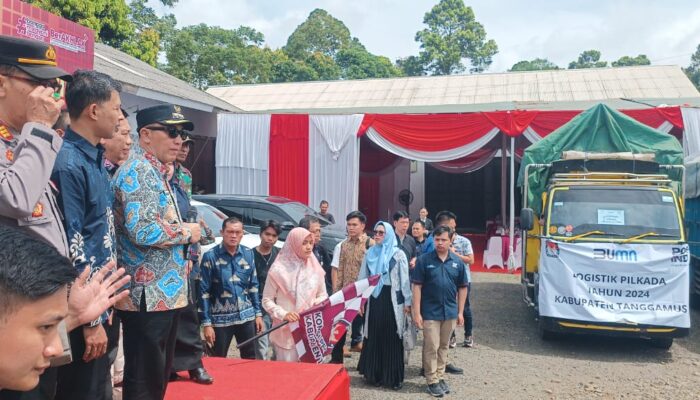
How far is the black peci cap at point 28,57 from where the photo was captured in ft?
6.89

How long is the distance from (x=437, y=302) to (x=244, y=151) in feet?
30.3

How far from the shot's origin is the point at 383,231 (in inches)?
234

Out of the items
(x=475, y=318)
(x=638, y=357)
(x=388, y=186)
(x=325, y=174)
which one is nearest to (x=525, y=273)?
(x=475, y=318)

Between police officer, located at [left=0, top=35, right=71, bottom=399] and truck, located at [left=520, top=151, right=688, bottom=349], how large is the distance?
242 inches

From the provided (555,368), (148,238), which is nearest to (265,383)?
(148,238)

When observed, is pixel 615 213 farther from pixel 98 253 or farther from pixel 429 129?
pixel 98 253

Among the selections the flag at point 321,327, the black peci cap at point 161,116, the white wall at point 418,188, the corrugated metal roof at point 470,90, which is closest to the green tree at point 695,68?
the corrugated metal roof at point 470,90

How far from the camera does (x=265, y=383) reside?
368cm

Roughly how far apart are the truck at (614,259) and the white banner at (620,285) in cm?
1

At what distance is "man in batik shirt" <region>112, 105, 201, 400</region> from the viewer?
261 cm

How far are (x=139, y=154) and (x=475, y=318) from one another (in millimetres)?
6890

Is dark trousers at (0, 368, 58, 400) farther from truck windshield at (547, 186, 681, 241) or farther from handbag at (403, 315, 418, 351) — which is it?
truck windshield at (547, 186, 681, 241)

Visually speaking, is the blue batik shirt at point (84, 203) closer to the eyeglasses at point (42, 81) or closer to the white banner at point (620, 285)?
the eyeglasses at point (42, 81)

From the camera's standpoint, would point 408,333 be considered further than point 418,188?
No
